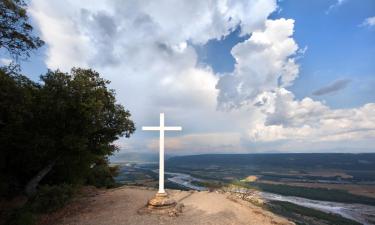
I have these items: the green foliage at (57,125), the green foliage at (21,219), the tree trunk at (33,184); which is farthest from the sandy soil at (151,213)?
the green foliage at (57,125)

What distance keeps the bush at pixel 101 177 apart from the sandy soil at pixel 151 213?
9262 mm

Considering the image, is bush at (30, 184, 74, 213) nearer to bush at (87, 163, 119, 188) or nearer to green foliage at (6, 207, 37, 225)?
green foliage at (6, 207, 37, 225)

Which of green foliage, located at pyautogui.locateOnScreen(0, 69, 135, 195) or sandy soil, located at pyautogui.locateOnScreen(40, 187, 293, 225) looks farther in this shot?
green foliage, located at pyautogui.locateOnScreen(0, 69, 135, 195)

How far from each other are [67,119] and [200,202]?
8.54 metres

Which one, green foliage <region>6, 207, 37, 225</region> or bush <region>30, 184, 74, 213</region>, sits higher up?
bush <region>30, 184, 74, 213</region>

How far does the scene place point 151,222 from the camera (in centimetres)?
1307

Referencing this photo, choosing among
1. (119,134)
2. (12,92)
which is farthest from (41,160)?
(12,92)

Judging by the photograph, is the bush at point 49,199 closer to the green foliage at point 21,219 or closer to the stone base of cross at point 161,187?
the green foliage at point 21,219

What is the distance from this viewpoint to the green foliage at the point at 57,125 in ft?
49.7

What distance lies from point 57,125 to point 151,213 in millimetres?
6756

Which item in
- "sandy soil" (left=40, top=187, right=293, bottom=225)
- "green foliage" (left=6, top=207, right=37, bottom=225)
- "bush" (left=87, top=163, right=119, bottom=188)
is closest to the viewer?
"green foliage" (left=6, top=207, right=37, bottom=225)

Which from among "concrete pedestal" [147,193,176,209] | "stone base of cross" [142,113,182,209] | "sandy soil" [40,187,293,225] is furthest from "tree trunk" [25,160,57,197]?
"concrete pedestal" [147,193,176,209]

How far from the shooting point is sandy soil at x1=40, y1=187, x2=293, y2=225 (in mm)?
13438

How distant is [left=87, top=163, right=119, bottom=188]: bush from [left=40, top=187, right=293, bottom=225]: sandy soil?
30.4 ft
